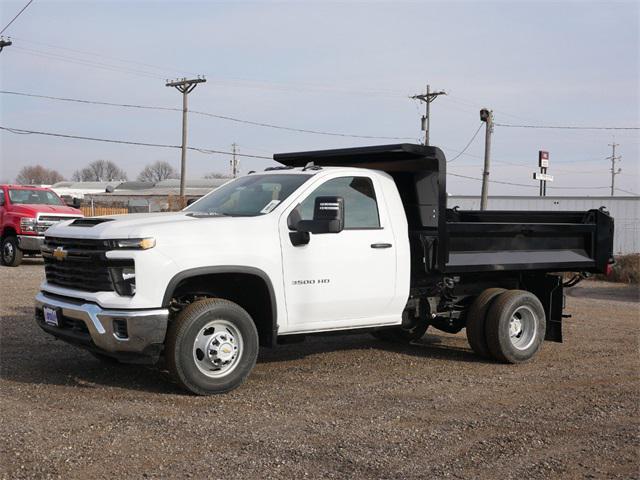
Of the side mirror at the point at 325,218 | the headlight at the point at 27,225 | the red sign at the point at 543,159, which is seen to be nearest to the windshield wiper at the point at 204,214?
the side mirror at the point at 325,218

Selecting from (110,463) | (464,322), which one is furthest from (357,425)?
(464,322)

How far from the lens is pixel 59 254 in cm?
664

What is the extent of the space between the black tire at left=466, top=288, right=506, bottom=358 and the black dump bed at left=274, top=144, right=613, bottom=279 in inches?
15.5

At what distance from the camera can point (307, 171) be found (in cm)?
737

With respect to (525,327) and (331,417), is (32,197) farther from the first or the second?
(331,417)

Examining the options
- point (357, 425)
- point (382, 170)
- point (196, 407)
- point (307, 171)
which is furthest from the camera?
point (382, 170)

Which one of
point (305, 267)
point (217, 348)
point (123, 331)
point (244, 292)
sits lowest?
point (217, 348)

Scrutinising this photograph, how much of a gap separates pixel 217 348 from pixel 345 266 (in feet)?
4.77

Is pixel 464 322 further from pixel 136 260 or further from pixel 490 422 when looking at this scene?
pixel 136 260

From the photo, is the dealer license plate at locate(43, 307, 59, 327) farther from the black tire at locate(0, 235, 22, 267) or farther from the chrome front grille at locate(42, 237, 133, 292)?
the black tire at locate(0, 235, 22, 267)

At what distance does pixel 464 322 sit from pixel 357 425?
348 centimetres

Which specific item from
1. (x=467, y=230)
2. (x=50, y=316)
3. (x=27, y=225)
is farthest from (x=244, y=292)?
(x=27, y=225)

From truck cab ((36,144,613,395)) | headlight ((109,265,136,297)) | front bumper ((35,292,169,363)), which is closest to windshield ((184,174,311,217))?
truck cab ((36,144,613,395))

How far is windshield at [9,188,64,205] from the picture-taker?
19.4 m
